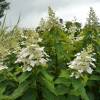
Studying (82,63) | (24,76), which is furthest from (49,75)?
(82,63)

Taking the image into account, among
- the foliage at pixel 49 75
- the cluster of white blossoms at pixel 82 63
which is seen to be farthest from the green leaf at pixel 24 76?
the cluster of white blossoms at pixel 82 63

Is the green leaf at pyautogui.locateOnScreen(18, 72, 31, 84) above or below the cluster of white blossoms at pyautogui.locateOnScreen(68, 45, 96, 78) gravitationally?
below

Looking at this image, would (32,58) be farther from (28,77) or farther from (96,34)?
(96,34)

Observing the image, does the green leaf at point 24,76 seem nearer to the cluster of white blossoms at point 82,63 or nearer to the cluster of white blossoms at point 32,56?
the cluster of white blossoms at point 32,56

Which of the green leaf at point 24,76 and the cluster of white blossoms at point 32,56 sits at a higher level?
the cluster of white blossoms at point 32,56

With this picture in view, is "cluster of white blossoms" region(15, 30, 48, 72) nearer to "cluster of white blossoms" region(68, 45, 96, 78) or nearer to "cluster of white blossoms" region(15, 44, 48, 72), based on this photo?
"cluster of white blossoms" region(15, 44, 48, 72)

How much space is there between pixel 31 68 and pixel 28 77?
0.33ft

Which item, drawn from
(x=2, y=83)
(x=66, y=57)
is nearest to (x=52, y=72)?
(x=66, y=57)

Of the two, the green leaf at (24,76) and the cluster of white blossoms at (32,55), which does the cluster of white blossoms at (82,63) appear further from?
the green leaf at (24,76)

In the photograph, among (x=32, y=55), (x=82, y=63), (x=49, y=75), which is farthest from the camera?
(x=49, y=75)

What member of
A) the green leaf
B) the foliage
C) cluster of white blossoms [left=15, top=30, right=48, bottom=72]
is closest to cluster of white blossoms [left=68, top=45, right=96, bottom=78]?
the foliage

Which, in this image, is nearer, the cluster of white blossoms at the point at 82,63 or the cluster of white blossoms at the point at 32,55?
the cluster of white blossoms at the point at 82,63

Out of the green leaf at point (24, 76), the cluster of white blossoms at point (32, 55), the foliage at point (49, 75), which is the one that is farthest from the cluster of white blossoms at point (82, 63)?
the green leaf at point (24, 76)

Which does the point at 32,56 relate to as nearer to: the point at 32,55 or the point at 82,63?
the point at 32,55
